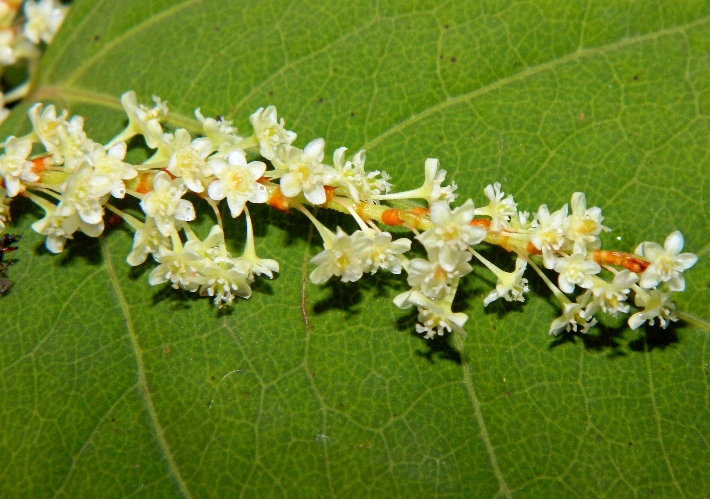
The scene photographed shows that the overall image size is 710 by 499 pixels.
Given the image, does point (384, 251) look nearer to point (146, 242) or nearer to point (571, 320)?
point (571, 320)

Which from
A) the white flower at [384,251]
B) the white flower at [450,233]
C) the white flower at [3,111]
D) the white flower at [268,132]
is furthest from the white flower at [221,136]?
the white flower at [3,111]

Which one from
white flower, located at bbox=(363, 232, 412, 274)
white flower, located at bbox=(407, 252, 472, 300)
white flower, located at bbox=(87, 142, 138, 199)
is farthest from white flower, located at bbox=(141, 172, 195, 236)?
white flower, located at bbox=(407, 252, 472, 300)

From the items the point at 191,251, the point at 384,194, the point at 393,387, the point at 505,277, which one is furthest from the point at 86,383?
the point at 505,277

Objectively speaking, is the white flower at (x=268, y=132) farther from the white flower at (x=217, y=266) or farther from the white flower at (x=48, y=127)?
the white flower at (x=48, y=127)

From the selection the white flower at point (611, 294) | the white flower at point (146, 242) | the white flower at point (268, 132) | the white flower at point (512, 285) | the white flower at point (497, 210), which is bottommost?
the white flower at point (611, 294)

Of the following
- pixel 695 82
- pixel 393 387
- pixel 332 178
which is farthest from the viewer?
pixel 695 82

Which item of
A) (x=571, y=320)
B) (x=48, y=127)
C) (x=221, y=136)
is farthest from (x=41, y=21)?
(x=571, y=320)

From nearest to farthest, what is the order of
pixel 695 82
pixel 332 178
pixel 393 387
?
1. pixel 332 178
2. pixel 393 387
3. pixel 695 82

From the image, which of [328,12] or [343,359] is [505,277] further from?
[328,12]
